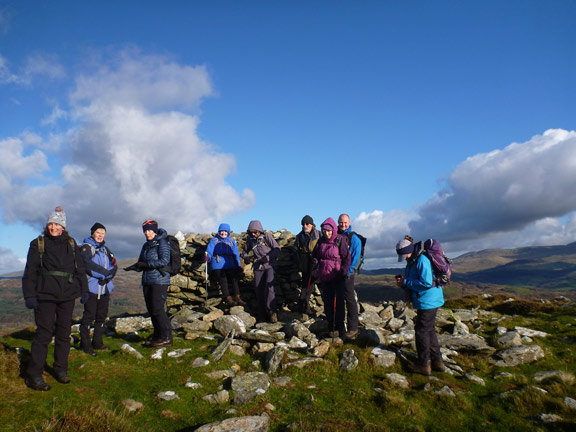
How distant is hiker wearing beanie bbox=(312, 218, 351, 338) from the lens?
30.7ft

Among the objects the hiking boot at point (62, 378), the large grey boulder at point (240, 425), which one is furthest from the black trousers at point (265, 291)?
the large grey boulder at point (240, 425)

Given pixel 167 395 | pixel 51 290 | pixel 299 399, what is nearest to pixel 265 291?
pixel 299 399

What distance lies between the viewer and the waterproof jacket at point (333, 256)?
30.7ft

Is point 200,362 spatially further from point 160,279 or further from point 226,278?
point 226,278

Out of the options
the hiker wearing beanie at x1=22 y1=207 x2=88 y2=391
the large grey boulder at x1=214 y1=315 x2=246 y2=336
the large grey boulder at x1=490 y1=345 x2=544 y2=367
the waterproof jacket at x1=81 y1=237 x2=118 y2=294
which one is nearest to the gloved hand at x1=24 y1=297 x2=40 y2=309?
the hiker wearing beanie at x1=22 y1=207 x2=88 y2=391

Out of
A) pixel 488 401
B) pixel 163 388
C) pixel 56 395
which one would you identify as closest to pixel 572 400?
pixel 488 401

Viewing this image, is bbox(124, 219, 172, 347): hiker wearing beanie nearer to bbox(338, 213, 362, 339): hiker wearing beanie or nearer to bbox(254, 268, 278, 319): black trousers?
bbox(254, 268, 278, 319): black trousers

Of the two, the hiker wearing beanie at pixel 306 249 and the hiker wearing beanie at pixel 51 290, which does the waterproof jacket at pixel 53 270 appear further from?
the hiker wearing beanie at pixel 306 249

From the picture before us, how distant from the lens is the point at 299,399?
6055mm

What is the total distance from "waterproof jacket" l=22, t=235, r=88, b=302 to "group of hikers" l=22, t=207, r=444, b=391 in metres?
0.02

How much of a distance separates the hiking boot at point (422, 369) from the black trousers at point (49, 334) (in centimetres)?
723

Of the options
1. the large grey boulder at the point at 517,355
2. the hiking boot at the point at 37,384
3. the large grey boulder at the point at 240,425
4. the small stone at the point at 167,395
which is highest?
the hiking boot at the point at 37,384

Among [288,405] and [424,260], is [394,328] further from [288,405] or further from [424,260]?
[288,405]

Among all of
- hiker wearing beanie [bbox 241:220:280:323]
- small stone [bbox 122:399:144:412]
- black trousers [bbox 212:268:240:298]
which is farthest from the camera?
black trousers [bbox 212:268:240:298]
